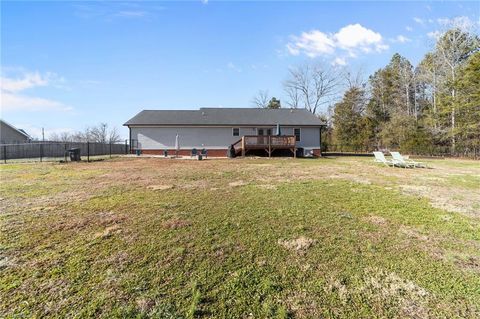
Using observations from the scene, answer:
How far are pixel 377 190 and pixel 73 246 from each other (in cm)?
735

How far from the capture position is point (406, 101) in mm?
35594

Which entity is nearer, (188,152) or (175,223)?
(175,223)

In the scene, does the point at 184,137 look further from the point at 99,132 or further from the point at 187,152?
the point at 99,132

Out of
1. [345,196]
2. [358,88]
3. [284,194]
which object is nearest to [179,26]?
[284,194]

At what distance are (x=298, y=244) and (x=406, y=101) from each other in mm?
41222

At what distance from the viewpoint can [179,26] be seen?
12133mm

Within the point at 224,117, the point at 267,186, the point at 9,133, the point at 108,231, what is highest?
the point at 224,117

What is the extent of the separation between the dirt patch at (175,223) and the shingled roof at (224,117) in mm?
19166

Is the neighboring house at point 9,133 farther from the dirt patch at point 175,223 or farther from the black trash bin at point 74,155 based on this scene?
the dirt patch at point 175,223

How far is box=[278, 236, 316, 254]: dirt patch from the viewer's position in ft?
11.0

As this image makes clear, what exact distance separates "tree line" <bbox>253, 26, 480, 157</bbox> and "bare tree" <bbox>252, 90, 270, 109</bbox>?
0.18 meters

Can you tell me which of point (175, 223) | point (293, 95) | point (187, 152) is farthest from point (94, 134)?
point (175, 223)

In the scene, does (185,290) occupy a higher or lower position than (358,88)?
lower

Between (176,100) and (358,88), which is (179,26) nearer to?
(176,100)
